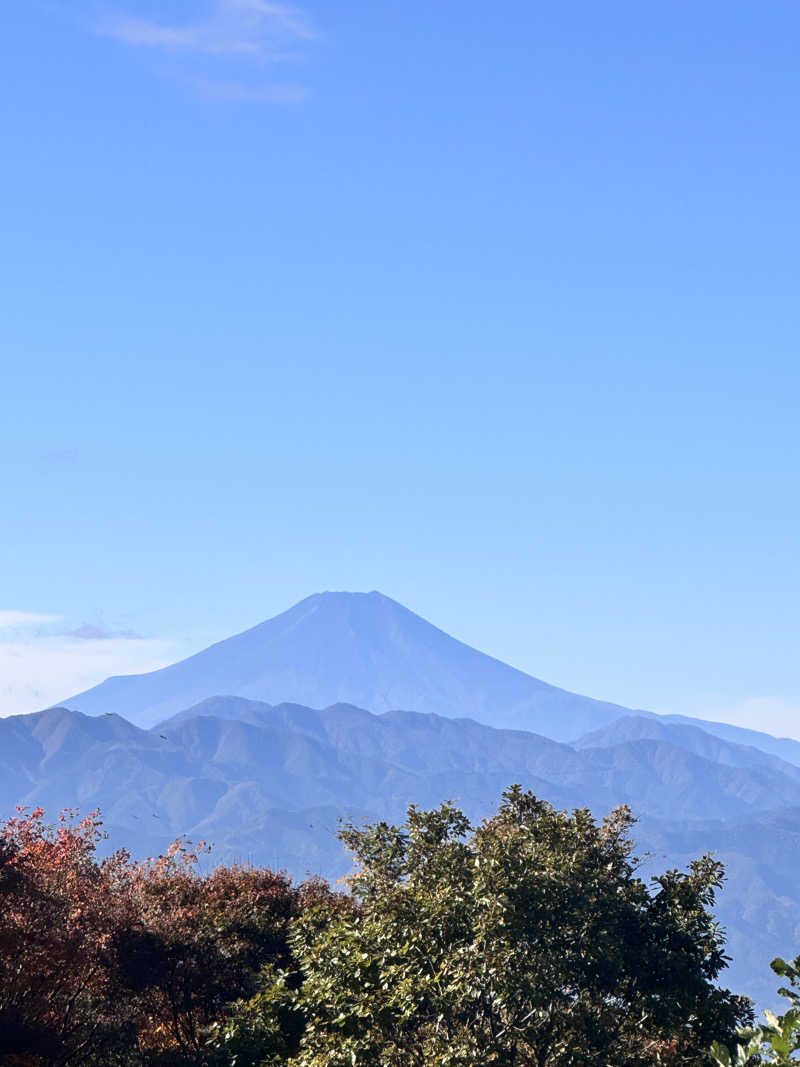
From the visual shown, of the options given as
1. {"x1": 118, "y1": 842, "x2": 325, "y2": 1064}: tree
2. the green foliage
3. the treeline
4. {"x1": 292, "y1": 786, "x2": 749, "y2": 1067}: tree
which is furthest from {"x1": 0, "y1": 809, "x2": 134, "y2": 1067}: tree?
the green foliage

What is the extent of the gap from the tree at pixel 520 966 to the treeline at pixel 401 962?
0.14 ft

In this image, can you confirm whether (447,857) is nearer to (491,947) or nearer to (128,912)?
(491,947)

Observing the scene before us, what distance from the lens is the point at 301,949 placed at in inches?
993

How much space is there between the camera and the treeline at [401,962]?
69.5 ft

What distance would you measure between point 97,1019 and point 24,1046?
9.49ft

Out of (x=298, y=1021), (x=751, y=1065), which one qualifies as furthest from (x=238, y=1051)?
(x=751, y=1065)

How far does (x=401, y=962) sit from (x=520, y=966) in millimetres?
2657

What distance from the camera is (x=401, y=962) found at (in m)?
22.6

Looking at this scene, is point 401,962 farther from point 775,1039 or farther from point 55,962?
point 775,1039

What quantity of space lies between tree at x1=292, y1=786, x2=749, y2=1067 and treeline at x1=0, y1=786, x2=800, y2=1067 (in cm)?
4

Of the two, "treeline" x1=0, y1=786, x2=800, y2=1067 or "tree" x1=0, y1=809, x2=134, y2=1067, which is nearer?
"treeline" x1=0, y1=786, x2=800, y2=1067

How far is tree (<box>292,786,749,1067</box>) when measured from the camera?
2086cm

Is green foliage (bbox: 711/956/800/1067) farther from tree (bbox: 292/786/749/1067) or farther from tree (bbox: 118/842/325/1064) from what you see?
tree (bbox: 118/842/325/1064)

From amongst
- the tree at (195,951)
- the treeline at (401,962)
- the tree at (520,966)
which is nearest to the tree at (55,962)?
A: the treeline at (401,962)
